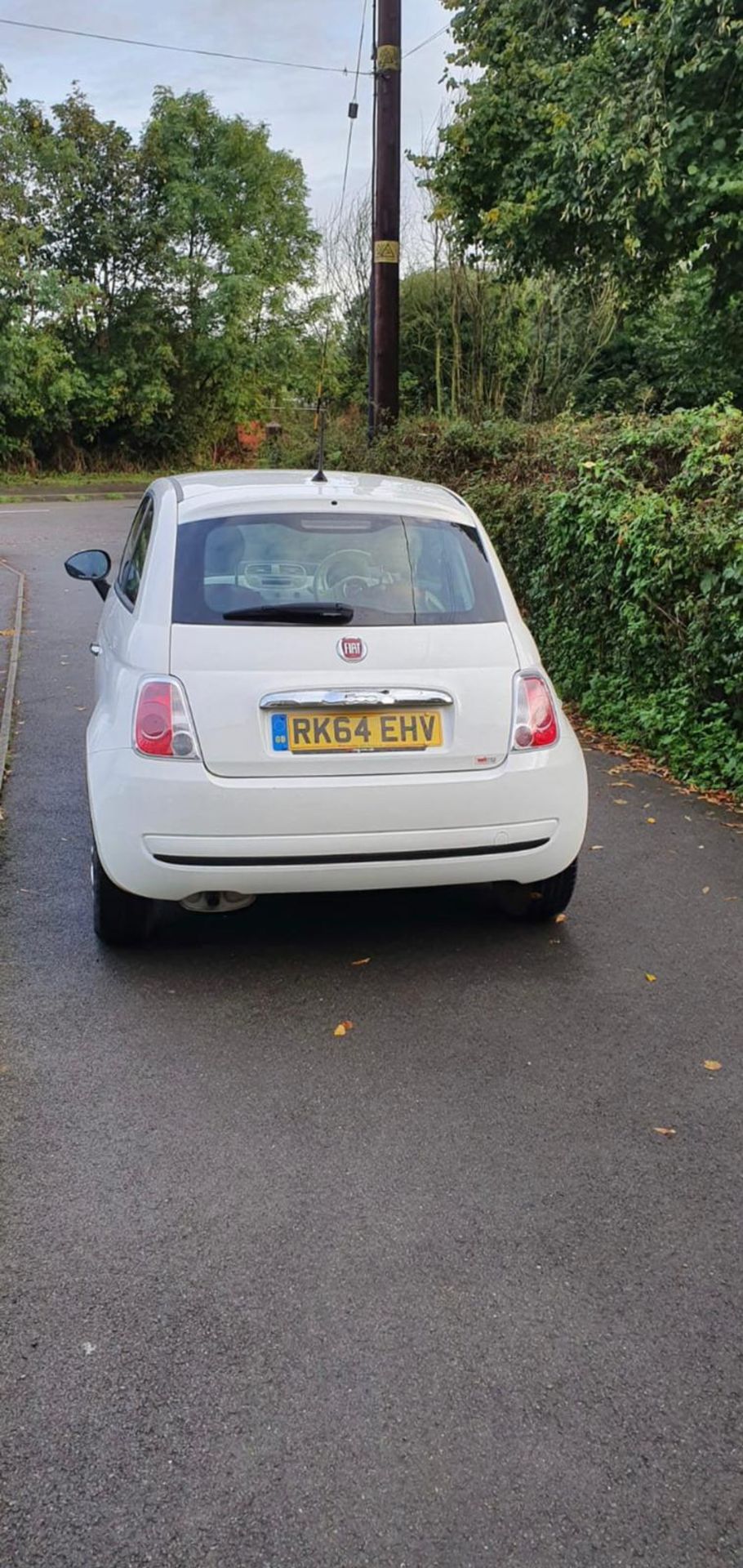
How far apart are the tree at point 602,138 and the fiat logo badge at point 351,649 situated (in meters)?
8.03

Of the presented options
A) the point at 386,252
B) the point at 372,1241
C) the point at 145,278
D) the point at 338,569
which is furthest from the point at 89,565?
the point at 145,278

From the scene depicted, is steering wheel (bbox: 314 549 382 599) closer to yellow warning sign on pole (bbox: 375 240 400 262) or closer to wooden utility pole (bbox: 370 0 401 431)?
wooden utility pole (bbox: 370 0 401 431)

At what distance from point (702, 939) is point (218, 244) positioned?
3966 centimetres

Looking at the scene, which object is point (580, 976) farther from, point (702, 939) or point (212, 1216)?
point (212, 1216)

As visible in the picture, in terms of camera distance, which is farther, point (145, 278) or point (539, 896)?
point (145, 278)

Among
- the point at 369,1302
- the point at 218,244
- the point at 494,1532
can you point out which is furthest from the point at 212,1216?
the point at 218,244

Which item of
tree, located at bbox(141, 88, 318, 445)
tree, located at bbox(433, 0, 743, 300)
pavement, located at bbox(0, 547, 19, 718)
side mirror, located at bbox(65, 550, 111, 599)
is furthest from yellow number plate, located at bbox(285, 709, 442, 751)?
tree, located at bbox(141, 88, 318, 445)

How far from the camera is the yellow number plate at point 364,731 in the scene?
13.3 feet

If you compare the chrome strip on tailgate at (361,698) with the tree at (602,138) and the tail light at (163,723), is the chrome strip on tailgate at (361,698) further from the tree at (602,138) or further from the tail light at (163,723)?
the tree at (602,138)

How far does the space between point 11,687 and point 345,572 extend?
543cm

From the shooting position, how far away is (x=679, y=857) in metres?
5.75

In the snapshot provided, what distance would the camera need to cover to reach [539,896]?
473cm

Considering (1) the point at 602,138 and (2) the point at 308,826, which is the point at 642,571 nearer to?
(2) the point at 308,826

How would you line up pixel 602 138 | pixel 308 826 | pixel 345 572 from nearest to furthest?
pixel 308 826 < pixel 345 572 < pixel 602 138
